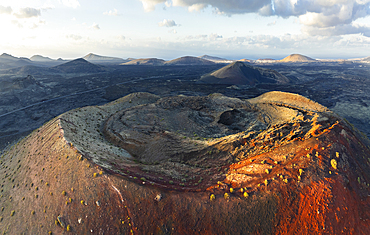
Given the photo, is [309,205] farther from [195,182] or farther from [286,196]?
[195,182]

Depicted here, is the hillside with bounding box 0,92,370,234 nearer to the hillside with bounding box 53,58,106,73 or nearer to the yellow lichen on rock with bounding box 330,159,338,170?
the yellow lichen on rock with bounding box 330,159,338,170

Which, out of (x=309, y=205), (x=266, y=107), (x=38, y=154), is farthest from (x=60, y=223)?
(x=266, y=107)

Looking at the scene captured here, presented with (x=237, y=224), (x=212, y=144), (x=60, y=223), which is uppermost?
(x=212, y=144)

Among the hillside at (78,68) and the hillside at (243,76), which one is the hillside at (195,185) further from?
the hillside at (78,68)

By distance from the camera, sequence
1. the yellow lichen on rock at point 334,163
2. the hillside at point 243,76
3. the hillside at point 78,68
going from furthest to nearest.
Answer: the hillside at point 78,68, the hillside at point 243,76, the yellow lichen on rock at point 334,163

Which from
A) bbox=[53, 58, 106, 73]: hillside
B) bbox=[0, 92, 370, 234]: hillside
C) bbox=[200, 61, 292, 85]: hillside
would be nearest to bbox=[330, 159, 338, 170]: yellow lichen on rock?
bbox=[0, 92, 370, 234]: hillside

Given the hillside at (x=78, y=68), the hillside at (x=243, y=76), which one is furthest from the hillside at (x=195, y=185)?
the hillside at (x=78, y=68)
